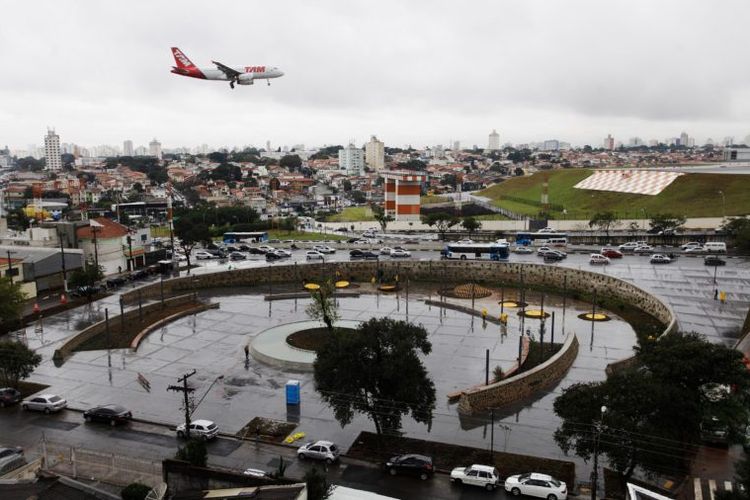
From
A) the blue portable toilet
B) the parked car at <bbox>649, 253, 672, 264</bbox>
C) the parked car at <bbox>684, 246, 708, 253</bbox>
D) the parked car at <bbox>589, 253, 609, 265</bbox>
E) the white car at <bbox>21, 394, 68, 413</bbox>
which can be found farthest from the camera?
the parked car at <bbox>684, 246, 708, 253</bbox>

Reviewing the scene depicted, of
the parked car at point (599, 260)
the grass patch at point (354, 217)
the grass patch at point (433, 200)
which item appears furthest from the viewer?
the grass patch at point (433, 200)

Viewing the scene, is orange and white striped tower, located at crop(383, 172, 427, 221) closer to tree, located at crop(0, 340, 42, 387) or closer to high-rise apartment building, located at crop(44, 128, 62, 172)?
tree, located at crop(0, 340, 42, 387)

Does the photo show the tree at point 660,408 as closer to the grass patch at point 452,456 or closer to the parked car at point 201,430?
the grass patch at point 452,456

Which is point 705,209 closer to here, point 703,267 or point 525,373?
point 703,267

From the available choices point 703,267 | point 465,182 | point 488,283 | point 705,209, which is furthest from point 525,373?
point 465,182

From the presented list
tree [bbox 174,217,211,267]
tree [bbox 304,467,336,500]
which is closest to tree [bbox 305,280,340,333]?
tree [bbox 304,467,336,500]

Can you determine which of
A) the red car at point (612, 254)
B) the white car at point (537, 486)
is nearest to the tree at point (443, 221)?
the red car at point (612, 254)

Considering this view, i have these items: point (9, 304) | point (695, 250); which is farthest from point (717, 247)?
point (9, 304)

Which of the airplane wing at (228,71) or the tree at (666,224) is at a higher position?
the airplane wing at (228,71)
